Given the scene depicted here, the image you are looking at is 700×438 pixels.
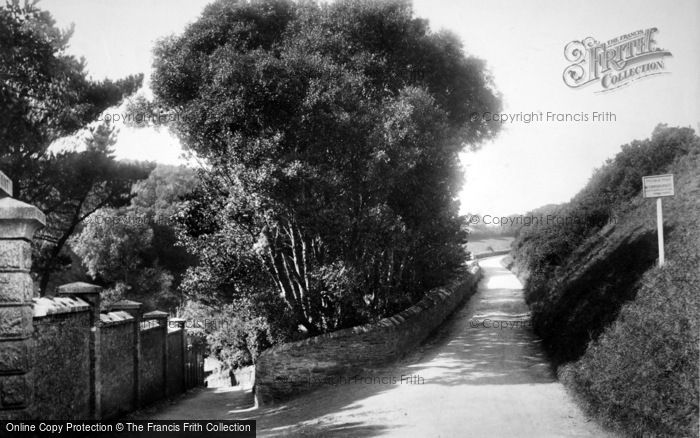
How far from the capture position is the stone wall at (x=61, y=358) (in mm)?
7238

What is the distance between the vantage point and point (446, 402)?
8.38 meters

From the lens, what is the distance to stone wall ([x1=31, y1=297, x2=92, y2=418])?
7238mm

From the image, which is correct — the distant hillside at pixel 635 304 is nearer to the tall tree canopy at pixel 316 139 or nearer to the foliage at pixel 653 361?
the foliage at pixel 653 361

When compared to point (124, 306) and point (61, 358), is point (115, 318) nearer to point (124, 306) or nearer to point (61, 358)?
point (124, 306)

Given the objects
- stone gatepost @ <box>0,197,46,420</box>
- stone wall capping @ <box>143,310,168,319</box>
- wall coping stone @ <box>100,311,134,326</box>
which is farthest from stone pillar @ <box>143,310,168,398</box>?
stone gatepost @ <box>0,197,46,420</box>

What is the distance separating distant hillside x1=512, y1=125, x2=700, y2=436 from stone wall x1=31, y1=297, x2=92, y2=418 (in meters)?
8.11

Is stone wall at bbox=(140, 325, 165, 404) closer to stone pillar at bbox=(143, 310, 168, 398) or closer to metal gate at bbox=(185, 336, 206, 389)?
stone pillar at bbox=(143, 310, 168, 398)

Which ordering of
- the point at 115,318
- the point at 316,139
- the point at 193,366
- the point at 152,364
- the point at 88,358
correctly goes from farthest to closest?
the point at 193,366 → the point at 152,364 → the point at 316,139 → the point at 115,318 → the point at 88,358

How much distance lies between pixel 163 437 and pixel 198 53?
932cm

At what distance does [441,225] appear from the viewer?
14453 mm

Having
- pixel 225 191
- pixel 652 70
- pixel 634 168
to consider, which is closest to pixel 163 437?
pixel 225 191

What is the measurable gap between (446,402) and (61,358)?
6.54 m

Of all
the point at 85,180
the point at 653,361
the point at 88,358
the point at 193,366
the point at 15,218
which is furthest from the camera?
the point at 193,366

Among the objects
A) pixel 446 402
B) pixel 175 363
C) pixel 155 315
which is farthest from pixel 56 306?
pixel 175 363
